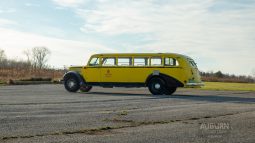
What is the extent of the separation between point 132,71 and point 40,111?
13.0 meters

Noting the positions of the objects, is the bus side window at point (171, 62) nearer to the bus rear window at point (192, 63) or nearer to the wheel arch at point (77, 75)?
the bus rear window at point (192, 63)

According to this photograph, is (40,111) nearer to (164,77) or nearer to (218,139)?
(218,139)

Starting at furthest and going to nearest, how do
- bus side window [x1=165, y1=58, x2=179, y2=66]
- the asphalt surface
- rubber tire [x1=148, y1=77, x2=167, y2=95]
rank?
bus side window [x1=165, y1=58, x2=179, y2=66] < rubber tire [x1=148, y1=77, x2=167, y2=95] < the asphalt surface

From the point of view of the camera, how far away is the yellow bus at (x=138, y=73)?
26359 millimetres

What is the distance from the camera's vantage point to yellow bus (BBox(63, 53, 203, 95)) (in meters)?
26.4

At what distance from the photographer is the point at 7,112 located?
13.9m

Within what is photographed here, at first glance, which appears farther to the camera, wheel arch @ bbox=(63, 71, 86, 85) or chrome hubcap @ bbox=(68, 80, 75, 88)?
chrome hubcap @ bbox=(68, 80, 75, 88)

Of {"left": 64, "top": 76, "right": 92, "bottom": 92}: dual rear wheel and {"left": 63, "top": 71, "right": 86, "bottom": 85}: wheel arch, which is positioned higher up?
{"left": 63, "top": 71, "right": 86, "bottom": 85}: wheel arch

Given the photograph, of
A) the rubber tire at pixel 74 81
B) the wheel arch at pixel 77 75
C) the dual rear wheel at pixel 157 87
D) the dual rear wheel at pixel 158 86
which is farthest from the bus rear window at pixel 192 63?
the rubber tire at pixel 74 81

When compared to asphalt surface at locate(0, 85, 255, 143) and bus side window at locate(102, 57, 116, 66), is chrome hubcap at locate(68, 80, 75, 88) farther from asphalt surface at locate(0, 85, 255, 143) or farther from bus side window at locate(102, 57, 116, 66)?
asphalt surface at locate(0, 85, 255, 143)

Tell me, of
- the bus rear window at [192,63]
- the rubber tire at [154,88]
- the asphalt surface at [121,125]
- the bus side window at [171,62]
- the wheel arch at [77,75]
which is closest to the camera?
the asphalt surface at [121,125]

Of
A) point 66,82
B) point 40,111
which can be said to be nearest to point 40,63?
point 66,82

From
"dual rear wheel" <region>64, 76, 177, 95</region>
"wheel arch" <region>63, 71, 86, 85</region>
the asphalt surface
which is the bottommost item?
the asphalt surface

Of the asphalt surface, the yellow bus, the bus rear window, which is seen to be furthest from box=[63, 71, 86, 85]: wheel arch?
the asphalt surface
